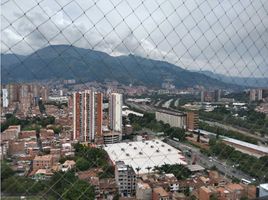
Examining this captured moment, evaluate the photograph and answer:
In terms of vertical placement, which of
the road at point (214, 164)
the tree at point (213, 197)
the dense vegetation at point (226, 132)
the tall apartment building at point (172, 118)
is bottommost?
the road at point (214, 164)

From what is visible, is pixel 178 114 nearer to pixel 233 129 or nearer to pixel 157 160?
pixel 233 129

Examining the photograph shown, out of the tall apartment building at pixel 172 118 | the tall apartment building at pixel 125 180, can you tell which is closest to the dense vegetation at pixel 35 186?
the tall apartment building at pixel 125 180

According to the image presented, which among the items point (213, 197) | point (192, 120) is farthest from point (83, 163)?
point (192, 120)

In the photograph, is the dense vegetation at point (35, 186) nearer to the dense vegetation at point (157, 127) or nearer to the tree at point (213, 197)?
the tree at point (213, 197)

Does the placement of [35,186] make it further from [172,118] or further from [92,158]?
[172,118]

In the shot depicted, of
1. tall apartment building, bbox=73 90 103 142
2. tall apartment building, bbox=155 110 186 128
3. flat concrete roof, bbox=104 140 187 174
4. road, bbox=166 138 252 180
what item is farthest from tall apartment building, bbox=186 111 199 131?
tall apartment building, bbox=73 90 103 142

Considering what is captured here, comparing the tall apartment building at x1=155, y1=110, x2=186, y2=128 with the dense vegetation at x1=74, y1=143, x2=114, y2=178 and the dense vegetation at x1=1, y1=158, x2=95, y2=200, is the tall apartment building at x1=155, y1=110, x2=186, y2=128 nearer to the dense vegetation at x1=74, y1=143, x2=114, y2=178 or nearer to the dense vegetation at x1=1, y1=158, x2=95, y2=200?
the dense vegetation at x1=74, y1=143, x2=114, y2=178
